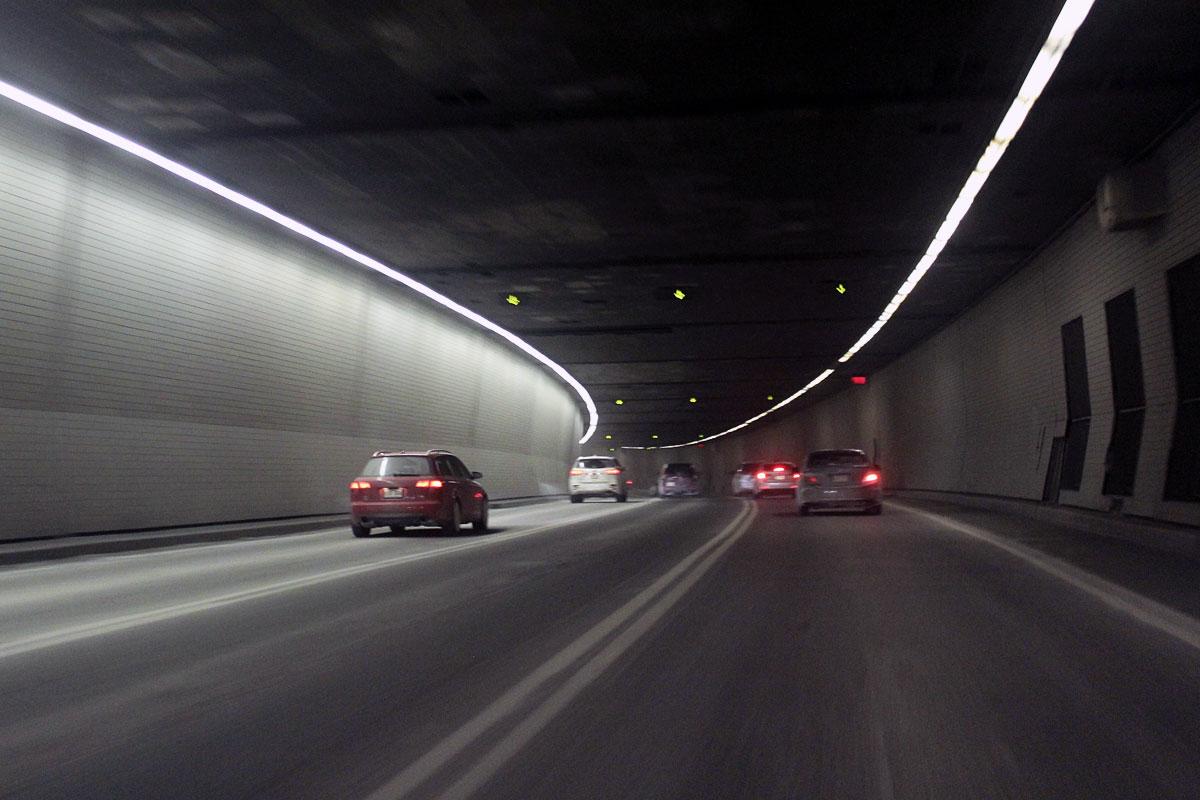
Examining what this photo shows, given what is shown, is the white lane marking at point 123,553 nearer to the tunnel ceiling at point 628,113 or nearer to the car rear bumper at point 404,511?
the car rear bumper at point 404,511

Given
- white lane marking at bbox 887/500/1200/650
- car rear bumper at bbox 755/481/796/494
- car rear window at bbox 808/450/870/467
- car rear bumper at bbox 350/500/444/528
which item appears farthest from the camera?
car rear bumper at bbox 755/481/796/494

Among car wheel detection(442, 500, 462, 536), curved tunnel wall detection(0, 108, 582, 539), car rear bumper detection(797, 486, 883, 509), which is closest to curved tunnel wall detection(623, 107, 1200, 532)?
car rear bumper detection(797, 486, 883, 509)

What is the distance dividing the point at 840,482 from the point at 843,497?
37 centimetres

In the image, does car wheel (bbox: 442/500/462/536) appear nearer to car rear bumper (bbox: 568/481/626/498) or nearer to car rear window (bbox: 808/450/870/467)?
car rear window (bbox: 808/450/870/467)

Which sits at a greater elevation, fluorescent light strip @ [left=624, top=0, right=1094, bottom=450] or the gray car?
fluorescent light strip @ [left=624, top=0, right=1094, bottom=450]

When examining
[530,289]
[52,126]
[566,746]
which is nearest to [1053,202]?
[530,289]

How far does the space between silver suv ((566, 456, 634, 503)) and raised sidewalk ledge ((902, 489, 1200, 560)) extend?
16091 mm

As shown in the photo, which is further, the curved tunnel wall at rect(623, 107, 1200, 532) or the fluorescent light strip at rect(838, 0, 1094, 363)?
the curved tunnel wall at rect(623, 107, 1200, 532)

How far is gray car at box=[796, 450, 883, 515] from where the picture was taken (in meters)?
27.4

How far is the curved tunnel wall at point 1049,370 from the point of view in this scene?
17.7m

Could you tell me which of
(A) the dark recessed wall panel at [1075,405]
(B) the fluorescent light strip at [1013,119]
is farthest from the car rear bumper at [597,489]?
(A) the dark recessed wall panel at [1075,405]

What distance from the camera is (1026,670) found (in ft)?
23.8

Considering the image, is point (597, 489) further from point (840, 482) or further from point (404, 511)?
point (404, 511)

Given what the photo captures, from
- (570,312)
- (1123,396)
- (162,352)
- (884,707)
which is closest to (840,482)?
(1123,396)
